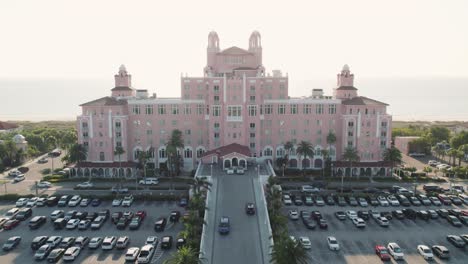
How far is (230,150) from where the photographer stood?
213 ft

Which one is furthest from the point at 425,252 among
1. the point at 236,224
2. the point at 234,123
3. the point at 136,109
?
the point at 136,109

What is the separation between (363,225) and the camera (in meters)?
45.2

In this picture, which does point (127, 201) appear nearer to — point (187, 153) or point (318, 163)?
point (187, 153)

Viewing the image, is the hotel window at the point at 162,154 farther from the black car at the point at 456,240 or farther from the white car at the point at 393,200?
the black car at the point at 456,240

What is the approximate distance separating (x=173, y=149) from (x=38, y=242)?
25487 mm

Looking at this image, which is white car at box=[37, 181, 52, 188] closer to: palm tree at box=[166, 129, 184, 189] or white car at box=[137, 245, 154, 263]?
palm tree at box=[166, 129, 184, 189]

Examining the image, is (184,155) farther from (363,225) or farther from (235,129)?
(363,225)

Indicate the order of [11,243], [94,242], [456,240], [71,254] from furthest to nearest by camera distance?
[456,240], [11,243], [94,242], [71,254]

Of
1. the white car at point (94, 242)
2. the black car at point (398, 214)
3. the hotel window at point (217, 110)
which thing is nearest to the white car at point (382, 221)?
the black car at point (398, 214)

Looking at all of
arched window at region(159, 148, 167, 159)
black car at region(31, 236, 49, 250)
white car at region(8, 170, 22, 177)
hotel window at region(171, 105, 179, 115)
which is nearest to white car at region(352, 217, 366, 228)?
black car at region(31, 236, 49, 250)

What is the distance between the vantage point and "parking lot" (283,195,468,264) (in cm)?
3828

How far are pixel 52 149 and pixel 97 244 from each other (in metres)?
59.3

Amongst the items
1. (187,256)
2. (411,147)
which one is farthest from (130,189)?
(411,147)

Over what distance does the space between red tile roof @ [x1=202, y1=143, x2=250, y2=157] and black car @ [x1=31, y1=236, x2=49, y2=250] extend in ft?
102
